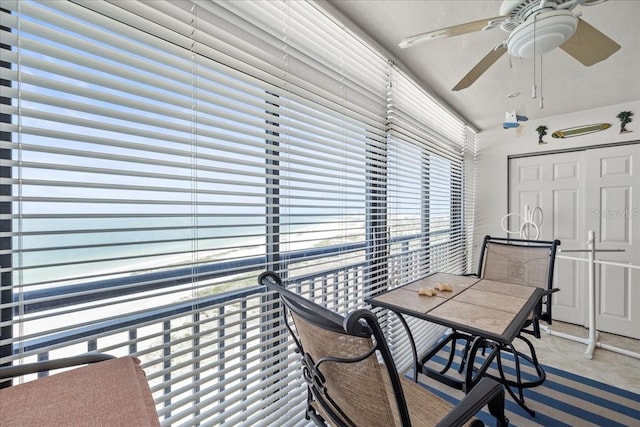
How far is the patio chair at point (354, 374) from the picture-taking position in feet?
2.20

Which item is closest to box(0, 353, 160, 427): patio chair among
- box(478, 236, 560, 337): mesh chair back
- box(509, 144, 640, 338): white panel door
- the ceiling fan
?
the ceiling fan

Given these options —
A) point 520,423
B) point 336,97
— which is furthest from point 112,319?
point 520,423

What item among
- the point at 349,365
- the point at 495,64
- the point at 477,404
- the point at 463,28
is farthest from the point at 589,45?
the point at 349,365

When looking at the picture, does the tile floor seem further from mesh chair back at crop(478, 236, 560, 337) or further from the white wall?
the white wall

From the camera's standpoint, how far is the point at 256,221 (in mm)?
1312

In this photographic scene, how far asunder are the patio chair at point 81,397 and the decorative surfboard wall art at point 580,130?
4.64m

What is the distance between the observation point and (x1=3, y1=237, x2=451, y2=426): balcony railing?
90 centimetres

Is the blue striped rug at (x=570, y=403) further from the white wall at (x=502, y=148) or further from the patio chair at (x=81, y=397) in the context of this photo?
the patio chair at (x=81, y=397)

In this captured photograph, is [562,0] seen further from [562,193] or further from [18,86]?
[562,193]

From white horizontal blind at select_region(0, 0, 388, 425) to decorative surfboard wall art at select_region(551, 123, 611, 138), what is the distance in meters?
3.41

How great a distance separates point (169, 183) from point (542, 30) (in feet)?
5.64

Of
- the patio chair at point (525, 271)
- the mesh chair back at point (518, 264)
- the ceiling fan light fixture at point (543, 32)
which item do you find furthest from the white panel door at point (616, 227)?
the ceiling fan light fixture at point (543, 32)

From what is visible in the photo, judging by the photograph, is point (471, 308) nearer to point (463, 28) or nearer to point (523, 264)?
point (523, 264)

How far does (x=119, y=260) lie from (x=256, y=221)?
0.56m
